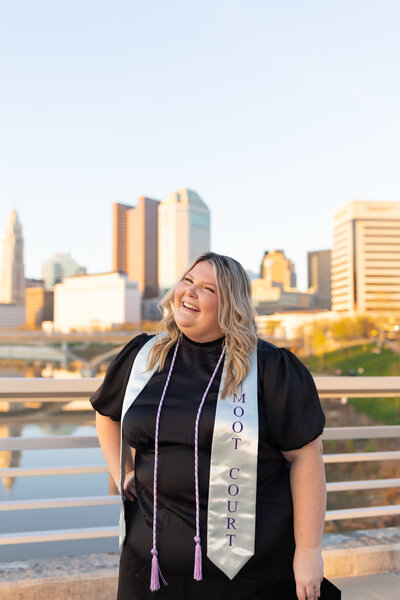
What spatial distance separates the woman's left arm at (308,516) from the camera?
4.53 ft

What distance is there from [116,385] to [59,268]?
178 meters

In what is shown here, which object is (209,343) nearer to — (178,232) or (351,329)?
(351,329)

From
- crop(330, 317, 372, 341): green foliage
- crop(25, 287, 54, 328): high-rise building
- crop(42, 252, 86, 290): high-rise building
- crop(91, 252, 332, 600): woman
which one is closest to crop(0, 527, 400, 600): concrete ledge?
crop(91, 252, 332, 600): woman

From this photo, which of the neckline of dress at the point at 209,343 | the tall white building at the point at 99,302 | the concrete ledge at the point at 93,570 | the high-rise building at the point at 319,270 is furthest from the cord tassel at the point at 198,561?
the high-rise building at the point at 319,270

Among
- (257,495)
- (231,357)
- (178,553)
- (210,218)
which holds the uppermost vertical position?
(210,218)

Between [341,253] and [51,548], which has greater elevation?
[341,253]

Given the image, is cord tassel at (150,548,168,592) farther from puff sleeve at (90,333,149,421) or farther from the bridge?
the bridge

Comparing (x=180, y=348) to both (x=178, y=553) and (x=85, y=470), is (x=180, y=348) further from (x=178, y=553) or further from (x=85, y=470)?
(x=85, y=470)

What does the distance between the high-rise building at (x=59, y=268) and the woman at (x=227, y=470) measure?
172 metres

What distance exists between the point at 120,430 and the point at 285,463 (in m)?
0.51

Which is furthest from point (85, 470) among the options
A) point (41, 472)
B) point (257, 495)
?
point (257, 495)

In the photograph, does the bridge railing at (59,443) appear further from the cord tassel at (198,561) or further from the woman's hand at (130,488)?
the cord tassel at (198,561)

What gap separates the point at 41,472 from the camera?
220cm

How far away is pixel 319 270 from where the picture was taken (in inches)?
5881
